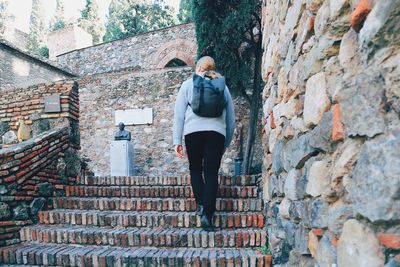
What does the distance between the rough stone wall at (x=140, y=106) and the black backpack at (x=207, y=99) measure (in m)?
5.15

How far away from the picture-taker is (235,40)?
6008mm

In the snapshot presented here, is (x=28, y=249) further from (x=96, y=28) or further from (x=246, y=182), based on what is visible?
(x=96, y=28)

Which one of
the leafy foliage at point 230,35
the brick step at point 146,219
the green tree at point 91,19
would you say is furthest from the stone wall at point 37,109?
the green tree at point 91,19

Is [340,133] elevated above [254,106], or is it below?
below

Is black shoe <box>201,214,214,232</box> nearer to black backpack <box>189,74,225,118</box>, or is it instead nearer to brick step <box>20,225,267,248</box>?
brick step <box>20,225,267,248</box>

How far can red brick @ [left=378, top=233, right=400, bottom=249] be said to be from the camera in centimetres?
68

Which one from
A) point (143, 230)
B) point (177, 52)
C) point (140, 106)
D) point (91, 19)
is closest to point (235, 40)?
point (140, 106)

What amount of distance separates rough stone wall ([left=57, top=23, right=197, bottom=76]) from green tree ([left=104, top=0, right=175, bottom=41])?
13.5 ft

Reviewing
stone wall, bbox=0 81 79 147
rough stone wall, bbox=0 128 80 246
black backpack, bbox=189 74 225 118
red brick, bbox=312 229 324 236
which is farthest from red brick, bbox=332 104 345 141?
stone wall, bbox=0 81 79 147

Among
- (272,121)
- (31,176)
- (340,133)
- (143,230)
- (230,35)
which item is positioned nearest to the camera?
(340,133)

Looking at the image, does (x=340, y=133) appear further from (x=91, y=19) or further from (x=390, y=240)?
(x=91, y=19)

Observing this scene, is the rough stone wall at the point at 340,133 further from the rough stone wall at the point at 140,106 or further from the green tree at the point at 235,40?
the rough stone wall at the point at 140,106

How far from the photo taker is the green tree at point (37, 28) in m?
21.9

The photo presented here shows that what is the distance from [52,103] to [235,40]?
4.15m
